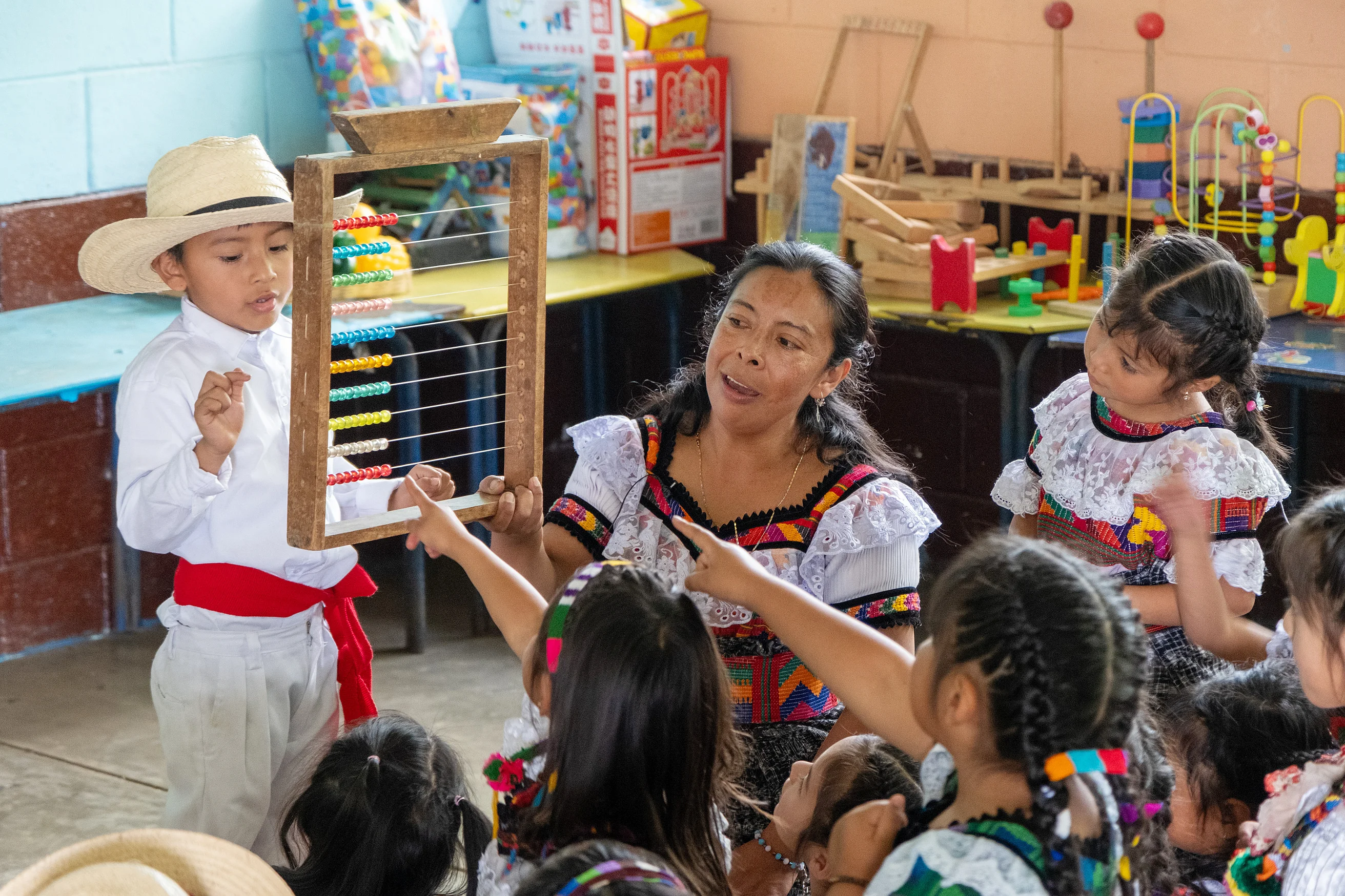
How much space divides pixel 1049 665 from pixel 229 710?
1.27 meters

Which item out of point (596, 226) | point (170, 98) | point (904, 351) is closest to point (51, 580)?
point (170, 98)

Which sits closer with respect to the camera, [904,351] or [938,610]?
[938,610]

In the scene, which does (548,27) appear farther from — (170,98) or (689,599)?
(689,599)

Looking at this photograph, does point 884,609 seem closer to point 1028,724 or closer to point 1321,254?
point 1028,724

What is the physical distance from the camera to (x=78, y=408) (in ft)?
12.7

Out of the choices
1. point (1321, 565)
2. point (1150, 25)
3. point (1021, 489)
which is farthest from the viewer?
point (1150, 25)

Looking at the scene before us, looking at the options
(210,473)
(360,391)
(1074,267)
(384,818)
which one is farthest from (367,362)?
(1074,267)

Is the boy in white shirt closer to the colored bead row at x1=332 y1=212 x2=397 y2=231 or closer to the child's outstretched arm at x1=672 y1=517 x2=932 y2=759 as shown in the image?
the colored bead row at x1=332 y1=212 x2=397 y2=231

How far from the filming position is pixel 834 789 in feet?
6.04

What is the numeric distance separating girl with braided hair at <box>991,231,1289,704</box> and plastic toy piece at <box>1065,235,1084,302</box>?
143 centimetres

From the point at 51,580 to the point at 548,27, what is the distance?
2.07m

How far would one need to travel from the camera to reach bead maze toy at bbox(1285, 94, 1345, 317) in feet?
11.6

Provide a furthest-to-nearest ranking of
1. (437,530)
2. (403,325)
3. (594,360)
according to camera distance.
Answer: (594,360)
(403,325)
(437,530)

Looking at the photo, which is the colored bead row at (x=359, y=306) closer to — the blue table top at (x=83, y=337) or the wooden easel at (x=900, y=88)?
the blue table top at (x=83, y=337)
